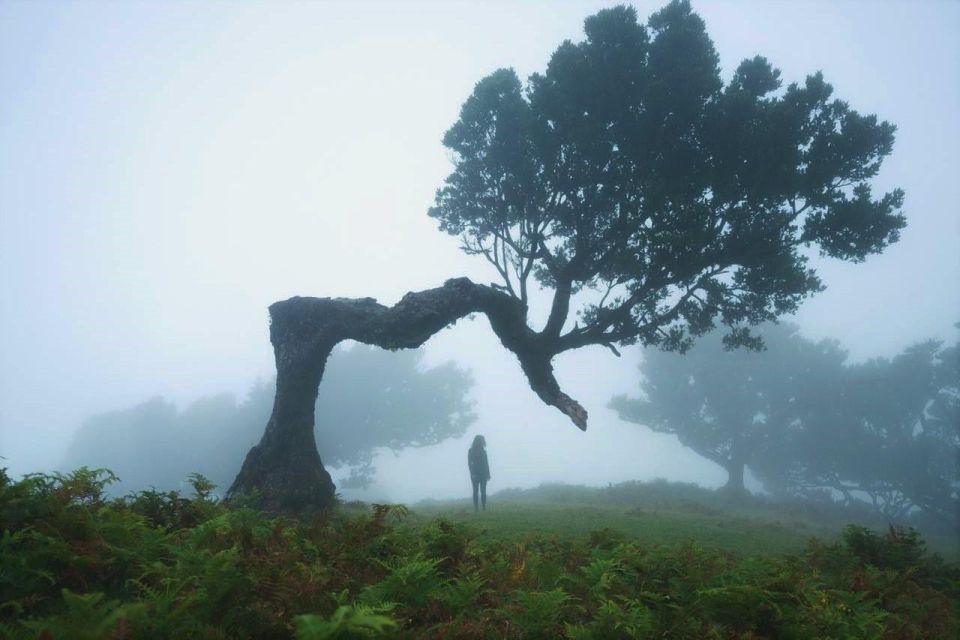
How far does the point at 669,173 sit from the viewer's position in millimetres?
14750

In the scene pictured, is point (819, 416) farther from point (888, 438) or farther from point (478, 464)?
point (478, 464)

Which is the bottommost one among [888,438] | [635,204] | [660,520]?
[660,520]

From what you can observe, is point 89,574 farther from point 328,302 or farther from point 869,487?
point 869,487

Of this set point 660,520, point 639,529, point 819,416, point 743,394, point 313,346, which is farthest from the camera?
point 743,394

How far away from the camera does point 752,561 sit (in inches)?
232

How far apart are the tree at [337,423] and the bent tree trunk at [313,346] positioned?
123 feet

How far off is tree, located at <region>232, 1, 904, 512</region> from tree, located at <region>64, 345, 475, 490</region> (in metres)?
37.3

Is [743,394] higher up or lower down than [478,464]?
higher up

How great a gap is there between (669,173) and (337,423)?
42.7 m

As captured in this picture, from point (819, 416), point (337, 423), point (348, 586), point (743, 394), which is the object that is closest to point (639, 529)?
point (348, 586)

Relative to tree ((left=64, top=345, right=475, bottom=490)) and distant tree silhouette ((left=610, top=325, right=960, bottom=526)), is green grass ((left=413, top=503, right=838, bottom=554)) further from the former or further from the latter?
tree ((left=64, top=345, right=475, bottom=490))

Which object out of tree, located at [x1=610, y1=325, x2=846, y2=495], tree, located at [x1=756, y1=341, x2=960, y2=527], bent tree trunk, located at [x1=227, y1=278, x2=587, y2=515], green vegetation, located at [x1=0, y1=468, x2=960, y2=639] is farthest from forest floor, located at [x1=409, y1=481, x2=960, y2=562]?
tree, located at [x1=610, y1=325, x2=846, y2=495]

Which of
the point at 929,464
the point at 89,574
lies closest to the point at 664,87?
the point at 89,574

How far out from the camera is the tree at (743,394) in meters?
43.7
